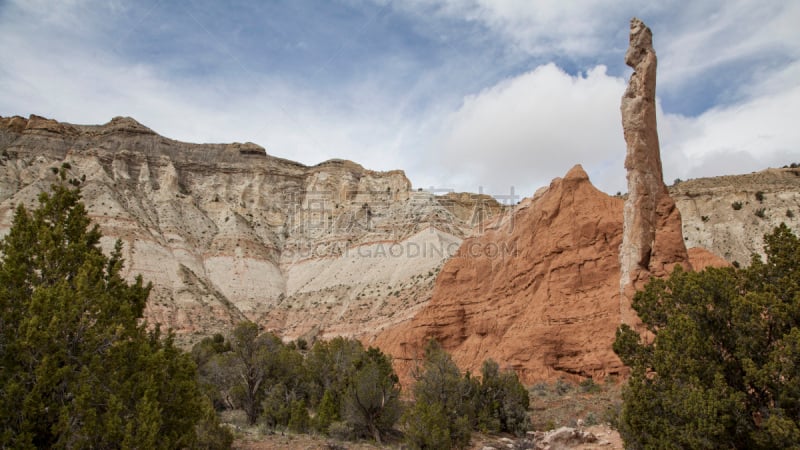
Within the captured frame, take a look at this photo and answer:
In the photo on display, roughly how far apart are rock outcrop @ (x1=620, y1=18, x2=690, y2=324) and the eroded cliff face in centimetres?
2432

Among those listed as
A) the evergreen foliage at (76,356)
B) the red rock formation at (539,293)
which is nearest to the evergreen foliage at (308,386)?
the red rock formation at (539,293)

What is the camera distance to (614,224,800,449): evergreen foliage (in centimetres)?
1022

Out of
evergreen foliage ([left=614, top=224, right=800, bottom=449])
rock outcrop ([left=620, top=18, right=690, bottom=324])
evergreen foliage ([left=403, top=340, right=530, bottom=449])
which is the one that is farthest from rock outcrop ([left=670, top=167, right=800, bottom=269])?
evergreen foliage ([left=614, top=224, right=800, bottom=449])

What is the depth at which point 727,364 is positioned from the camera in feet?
37.6

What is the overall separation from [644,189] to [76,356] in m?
24.8

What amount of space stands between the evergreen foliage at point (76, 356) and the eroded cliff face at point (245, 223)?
38.3 meters

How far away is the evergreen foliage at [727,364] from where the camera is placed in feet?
33.5

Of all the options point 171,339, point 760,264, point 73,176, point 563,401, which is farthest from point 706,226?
point 73,176

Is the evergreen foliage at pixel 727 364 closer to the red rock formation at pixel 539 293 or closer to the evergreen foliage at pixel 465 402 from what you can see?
the evergreen foliage at pixel 465 402

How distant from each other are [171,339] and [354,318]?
45.9m

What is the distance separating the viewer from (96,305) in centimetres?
958

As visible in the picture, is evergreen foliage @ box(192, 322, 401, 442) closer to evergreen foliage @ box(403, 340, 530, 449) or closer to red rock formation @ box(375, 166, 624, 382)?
evergreen foliage @ box(403, 340, 530, 449)

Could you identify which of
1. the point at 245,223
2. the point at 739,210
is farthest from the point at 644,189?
the point at 245,223

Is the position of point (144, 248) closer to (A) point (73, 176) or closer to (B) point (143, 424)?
(A) point (73, 176)
